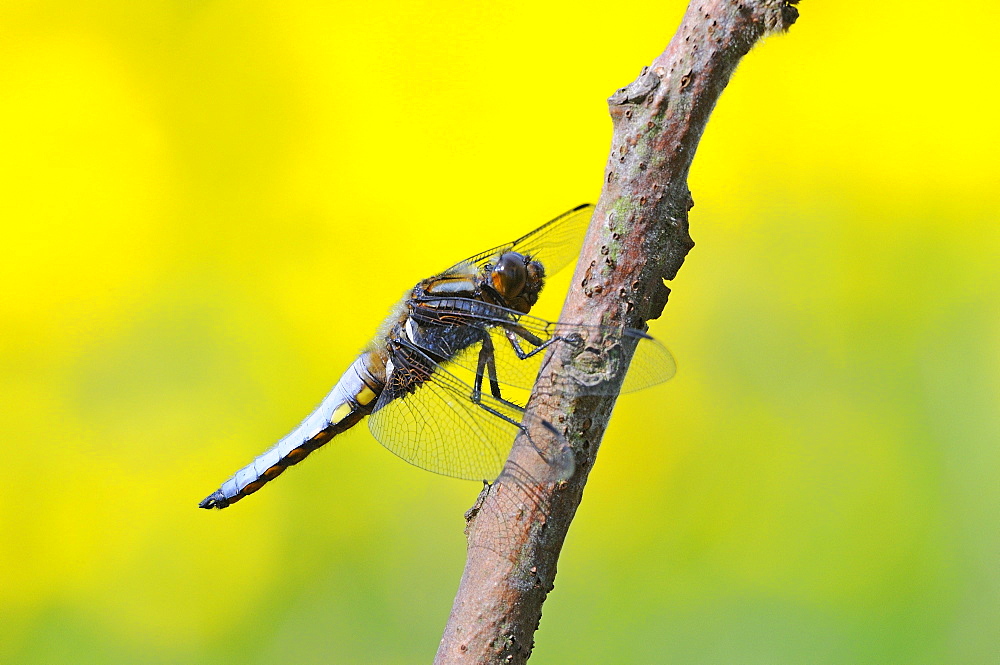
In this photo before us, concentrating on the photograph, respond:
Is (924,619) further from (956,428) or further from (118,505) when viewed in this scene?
(118,505)

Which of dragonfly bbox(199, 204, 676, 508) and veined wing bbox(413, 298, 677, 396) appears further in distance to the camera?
dragonfly bbox(199, 204, 676, 508)

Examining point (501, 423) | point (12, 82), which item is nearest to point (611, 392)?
point (501, 423)

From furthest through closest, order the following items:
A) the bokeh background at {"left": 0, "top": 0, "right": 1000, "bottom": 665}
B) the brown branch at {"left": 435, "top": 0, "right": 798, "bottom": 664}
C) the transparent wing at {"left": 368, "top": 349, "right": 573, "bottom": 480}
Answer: the bokeh background at {"left": 0, "top": 0, "right": 1000, "bottom": 665} → the transparent wing at {"left": 368, "top": 349, "right": 573, "bottom": 480} → the brown branch at {"left": 435, "top": 0, "right": 798, "bottom": 664}

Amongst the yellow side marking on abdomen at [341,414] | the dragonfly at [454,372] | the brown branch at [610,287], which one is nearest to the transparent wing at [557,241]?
the dragonfly at [454,372]

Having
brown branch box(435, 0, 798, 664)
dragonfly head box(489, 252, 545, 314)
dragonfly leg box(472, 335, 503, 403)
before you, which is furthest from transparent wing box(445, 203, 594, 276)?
brown branch box(435, 0, 798, 664)

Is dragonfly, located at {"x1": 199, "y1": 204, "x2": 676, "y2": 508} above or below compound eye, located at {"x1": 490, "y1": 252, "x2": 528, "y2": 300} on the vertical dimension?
below

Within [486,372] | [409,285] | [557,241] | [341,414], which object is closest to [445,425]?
[486,372]

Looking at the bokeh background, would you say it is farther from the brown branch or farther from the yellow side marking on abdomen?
the brown branch

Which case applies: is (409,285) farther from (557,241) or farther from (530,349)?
(530,349)

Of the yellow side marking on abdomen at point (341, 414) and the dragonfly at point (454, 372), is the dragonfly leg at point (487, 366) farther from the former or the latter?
the yellow side marking on abdomen at point (341, 414)
